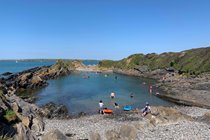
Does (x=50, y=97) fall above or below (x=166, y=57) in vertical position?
below

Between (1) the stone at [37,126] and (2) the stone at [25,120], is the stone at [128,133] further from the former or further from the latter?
(2) the stone at [25,120]

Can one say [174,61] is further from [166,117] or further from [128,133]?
[128,133]

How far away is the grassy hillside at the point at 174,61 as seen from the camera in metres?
109

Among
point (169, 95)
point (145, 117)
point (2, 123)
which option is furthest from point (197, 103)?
point (2, 123)

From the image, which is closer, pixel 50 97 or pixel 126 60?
pixel 50 97

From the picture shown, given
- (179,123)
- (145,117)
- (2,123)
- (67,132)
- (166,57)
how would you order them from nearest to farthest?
(2,123)
(67,132)
(179,123)
(145,117)
(166,57)

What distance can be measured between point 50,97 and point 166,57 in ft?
284

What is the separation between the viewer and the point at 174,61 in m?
129

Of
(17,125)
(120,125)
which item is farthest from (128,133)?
(17,125)

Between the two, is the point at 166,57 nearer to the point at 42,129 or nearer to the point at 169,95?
the point at 169,95

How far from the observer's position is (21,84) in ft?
274

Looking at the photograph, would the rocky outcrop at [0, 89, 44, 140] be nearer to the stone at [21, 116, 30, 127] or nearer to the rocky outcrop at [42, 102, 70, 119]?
the stone at [21, 116, 30, 127]

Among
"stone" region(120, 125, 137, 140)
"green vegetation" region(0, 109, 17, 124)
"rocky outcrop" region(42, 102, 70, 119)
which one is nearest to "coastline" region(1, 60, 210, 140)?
"stone" region(120, 125, 137, 140)

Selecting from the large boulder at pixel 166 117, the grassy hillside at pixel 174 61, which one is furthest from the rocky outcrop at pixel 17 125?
the grassy hillside at pixel 174 61
